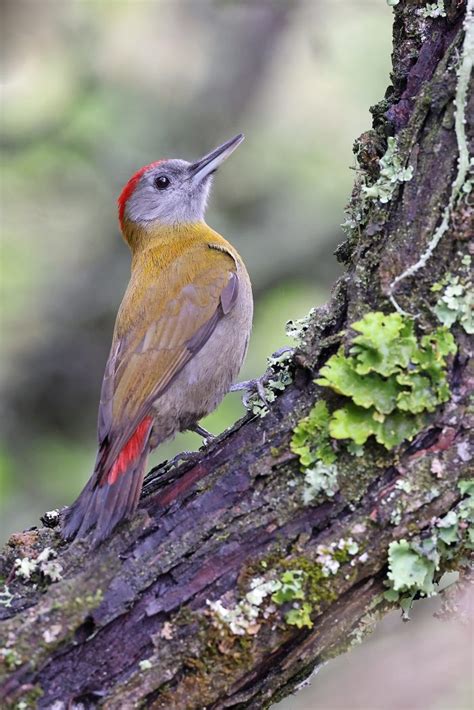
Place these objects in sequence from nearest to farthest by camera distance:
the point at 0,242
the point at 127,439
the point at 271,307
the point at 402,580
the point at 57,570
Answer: the point at 402,580
the point at 57,570
the point at 127,439
the point at 271,307
the point at 0,242

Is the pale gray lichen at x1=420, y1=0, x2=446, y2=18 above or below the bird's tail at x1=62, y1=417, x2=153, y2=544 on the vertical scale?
above

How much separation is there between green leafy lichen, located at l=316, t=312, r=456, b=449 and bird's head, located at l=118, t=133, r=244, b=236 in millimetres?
2546

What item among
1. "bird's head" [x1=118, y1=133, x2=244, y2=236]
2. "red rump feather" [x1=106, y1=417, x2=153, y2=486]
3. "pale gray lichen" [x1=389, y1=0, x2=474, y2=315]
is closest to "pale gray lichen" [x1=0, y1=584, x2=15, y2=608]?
"red rump feather" [x1=106, y1=417, x2=153, y2=486]

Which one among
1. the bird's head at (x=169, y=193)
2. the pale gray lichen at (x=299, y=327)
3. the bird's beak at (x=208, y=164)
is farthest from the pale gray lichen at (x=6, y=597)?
the bird's beak at (x=208, y=164)

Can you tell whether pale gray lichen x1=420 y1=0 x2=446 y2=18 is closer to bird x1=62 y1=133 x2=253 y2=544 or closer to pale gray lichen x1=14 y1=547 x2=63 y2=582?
bird x1=62 y1=133 x2=253 y2=544

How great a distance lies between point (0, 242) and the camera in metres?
7.25

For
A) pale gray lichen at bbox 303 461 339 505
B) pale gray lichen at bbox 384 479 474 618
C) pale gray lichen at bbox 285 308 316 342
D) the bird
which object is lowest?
pale gray lichen at bbox 384 479 474 618

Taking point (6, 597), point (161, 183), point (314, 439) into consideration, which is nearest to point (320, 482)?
point (314, 439)

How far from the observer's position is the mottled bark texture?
264 cm

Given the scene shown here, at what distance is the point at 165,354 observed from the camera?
3.98 meters

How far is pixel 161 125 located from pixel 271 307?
1.51 metres

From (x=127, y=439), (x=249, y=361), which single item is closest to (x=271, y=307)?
(x=249, y=361)

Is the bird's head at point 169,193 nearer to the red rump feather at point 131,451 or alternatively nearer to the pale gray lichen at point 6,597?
the red rump feather at point 131,451

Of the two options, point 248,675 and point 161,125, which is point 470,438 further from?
point 161,125
